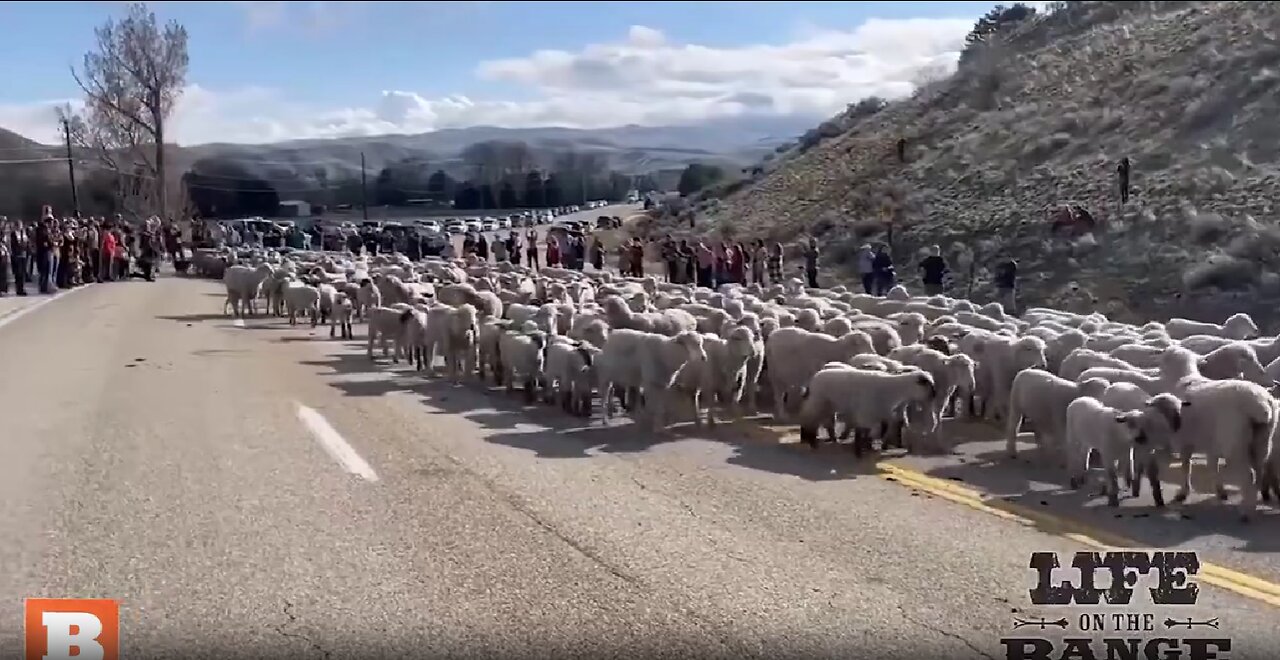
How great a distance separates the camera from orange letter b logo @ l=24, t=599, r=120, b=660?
6410mm

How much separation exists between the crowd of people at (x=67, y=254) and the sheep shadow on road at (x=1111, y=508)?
97.0 ft

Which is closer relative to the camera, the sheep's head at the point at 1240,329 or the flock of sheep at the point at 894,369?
the flock of sheep at the point at 894,369

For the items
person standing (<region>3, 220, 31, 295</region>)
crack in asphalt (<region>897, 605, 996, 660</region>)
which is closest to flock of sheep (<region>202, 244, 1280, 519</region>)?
crack in asphalt (<region>897, 605, 996, 660</region>)

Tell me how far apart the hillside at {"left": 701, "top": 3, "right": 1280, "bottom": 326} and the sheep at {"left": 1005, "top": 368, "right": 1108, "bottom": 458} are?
14.2 m

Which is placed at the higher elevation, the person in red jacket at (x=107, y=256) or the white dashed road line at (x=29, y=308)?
the person in red jacket at (x=107, y=256)

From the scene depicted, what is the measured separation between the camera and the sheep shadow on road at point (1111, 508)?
29.1ft

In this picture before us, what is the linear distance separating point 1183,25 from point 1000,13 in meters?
31.3

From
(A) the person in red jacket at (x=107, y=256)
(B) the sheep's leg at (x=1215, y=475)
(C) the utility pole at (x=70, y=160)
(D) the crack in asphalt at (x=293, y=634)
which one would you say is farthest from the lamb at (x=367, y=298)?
(C) the utility pole at (x=70, y=160)

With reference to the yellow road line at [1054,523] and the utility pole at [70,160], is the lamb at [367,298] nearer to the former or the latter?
the yellow road line at [1054,523]

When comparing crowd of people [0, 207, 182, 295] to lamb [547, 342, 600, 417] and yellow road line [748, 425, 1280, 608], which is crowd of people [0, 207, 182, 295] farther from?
yellow road line [748, 425, 1280, 608]

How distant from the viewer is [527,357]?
51.4ft

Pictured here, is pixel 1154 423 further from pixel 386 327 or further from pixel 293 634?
pixel 386 327

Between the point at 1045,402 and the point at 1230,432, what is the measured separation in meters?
2.25

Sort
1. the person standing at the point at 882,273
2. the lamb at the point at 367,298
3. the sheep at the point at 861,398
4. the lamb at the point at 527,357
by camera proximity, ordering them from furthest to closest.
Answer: the person standing at the point at 882,273 → the lamb at the point at 367,298 → the lamb at the point at 527,357 → the sheep at the point at 861,398
